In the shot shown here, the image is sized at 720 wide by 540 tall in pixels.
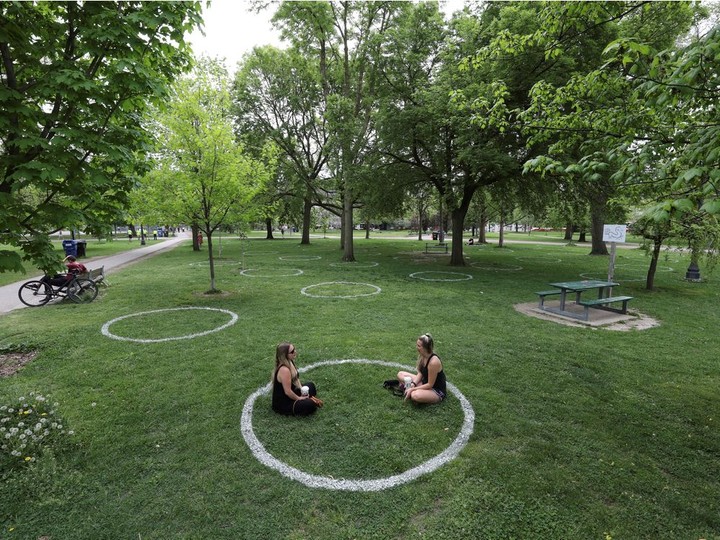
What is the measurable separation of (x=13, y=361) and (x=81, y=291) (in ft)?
17.1

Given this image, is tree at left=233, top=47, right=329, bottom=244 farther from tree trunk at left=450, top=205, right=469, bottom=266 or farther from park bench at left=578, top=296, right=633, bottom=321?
park bench at left=578, top=296, right=633, bottom=321

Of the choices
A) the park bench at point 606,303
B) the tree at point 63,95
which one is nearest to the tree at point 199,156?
the tree at point 63,95

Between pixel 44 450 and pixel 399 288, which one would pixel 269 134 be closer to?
pixel 399 288

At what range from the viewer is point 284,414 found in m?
4.67

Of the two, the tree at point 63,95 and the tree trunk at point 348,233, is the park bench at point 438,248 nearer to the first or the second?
the tree trunk at point 348,233

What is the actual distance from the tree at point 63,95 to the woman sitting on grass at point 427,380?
4.10 metres

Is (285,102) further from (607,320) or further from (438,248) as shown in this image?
(607,320)

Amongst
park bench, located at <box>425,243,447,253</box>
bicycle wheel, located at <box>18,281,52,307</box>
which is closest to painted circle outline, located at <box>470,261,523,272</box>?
park bench, located at <box>425,243,447,253</box>

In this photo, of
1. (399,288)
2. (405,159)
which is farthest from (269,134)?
(399,288)

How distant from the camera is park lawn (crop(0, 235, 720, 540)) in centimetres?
311

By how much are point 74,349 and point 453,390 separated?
276 inches

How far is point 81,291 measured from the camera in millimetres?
10953

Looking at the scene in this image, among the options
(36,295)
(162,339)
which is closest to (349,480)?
(162,339)

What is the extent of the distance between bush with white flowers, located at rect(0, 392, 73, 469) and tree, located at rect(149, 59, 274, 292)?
7473 millimetres
